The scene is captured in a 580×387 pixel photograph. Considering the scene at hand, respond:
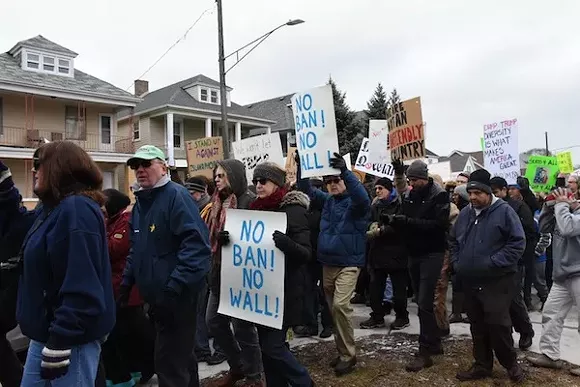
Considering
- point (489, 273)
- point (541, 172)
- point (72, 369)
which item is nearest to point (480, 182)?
point (489, 273)

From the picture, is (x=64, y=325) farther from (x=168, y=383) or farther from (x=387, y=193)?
(x=387, y=193)

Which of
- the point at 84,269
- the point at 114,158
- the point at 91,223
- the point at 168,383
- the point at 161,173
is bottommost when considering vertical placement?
the point at 168,383

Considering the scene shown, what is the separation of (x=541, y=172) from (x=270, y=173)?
789 cm

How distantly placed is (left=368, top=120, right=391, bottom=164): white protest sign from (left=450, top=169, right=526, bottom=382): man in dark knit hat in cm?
339

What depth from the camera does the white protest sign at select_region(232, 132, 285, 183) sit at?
26.0 feet

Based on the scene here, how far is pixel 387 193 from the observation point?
669 centimetres

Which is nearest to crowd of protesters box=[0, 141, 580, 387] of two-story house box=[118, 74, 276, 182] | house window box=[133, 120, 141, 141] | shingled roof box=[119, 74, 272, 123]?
two-story house box=[118, 74, 276, 182]

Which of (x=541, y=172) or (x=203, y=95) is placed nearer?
(x=541, y=172)

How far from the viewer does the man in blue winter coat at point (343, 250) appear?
4.78 meters

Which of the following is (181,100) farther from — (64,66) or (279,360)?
(279,360)

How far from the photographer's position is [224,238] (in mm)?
4344

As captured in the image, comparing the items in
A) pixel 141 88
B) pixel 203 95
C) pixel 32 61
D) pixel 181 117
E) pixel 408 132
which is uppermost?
pixel 141 88

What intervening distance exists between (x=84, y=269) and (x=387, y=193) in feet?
16.1

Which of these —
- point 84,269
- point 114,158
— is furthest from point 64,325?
point 114,158
